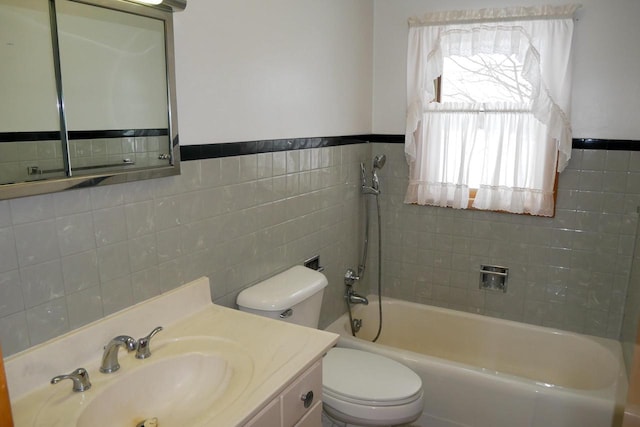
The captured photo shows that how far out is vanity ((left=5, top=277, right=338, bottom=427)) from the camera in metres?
1.15

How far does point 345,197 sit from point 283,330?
1.29 metres

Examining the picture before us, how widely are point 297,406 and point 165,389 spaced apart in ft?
1.27

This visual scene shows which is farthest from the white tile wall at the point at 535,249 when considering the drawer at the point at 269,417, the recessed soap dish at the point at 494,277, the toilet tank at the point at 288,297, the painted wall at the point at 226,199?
the drawer at the point at 269,417

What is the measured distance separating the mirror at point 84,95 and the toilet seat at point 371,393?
Result: 1.14 m

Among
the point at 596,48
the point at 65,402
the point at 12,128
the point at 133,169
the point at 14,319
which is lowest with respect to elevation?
the point at 65,402

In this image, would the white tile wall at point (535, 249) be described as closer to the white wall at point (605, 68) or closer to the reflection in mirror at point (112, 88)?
the white wall at point (605, 68)

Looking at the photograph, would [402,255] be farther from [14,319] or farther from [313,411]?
[14,319]

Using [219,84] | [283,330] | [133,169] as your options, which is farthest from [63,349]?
[219,84]

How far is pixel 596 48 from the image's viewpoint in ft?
7.82

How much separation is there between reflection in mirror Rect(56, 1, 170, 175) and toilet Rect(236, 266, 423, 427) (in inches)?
27.3

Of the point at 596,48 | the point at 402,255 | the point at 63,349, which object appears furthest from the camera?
the point at 402,255

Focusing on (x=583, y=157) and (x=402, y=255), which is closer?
(x=583, y=157)

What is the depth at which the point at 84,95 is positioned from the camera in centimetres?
127

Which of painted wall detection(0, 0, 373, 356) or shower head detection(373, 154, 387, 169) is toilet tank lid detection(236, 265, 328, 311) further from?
shower head detection(373, 154, 387, 169)
